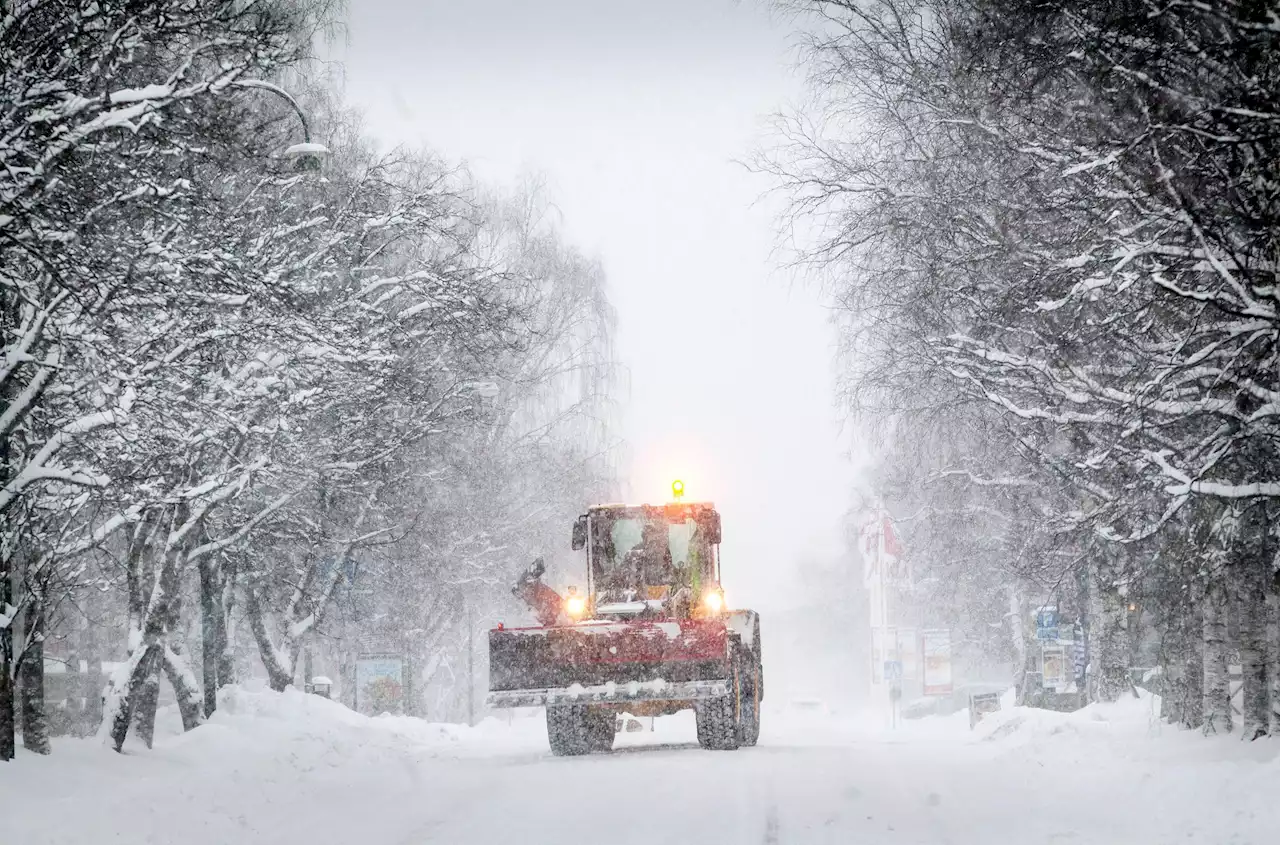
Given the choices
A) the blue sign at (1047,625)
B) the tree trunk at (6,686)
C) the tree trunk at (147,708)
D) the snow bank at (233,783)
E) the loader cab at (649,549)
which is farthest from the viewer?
the blue sign at (1047,625)

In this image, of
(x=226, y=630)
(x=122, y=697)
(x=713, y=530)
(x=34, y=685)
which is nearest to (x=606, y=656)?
(x=713, y=530)

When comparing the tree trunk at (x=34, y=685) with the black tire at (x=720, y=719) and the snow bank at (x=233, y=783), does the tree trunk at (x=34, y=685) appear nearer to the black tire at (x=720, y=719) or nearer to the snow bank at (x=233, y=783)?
the snow bank at (x=233, y=783)

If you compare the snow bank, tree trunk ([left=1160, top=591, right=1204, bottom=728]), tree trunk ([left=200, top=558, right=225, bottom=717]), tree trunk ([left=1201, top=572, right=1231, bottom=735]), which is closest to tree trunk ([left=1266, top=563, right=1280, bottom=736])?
tree trunk ([left=1201, top=572, right=1231, bottom=735])

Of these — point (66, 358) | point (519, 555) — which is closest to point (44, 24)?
point (66, 358)

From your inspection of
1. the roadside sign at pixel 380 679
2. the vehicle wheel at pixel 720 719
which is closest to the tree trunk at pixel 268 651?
the roadside sign at pixel 380 679

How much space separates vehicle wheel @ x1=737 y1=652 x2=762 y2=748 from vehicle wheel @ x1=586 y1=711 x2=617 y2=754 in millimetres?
1488

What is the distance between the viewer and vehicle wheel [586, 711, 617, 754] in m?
16.0

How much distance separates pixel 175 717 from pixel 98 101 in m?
19.0

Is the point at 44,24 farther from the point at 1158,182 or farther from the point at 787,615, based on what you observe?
the point at 787,615

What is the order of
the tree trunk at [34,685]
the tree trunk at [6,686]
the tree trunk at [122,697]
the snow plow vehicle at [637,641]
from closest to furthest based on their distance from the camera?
1. the tree trunk at [6,686]
2. the tree trunk at [34,685]
3. the tree trunk at [122,697]
4. the snow plow vehicle at [637,641]

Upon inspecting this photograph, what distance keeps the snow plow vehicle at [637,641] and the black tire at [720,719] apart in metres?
0.01

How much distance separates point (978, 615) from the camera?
36.8m

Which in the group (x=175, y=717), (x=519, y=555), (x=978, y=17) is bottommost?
(x=175, y=717)

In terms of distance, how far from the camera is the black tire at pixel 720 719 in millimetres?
15199
